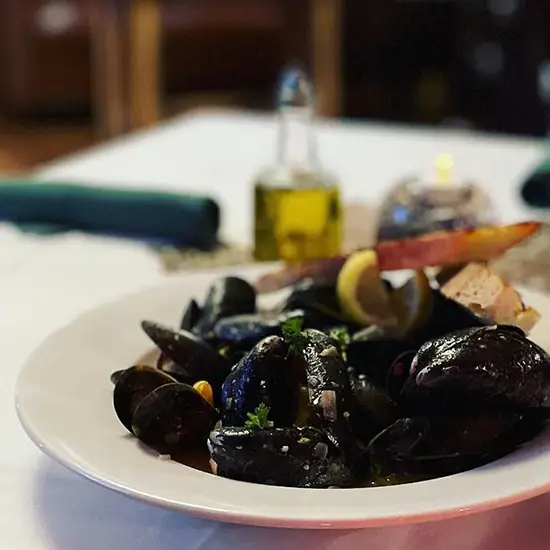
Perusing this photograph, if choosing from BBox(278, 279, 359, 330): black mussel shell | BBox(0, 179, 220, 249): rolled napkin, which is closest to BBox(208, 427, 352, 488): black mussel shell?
BBox(278, 279, 359, 330): black mussel shell

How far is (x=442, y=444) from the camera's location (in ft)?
1.84

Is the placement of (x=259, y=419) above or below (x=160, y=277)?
above

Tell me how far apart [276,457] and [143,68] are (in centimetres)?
295

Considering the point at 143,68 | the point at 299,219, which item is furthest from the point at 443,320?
the point at 143,68

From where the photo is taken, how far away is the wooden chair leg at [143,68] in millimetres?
3346

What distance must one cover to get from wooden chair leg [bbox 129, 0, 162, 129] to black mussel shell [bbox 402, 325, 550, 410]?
2880mm

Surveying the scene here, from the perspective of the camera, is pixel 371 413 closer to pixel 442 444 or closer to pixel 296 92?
pixel 442 444

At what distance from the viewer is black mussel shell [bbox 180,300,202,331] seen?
2.61 ft

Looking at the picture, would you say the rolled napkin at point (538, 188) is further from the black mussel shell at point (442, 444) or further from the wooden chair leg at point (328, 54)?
the wooden chair leg at point (328, 54)

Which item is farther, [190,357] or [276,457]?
[190,357]

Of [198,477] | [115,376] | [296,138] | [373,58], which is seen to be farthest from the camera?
[373,58]

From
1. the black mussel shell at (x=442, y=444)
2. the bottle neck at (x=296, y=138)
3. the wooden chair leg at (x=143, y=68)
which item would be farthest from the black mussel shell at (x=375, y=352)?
the wooden chair leg at (x=143, y=68)

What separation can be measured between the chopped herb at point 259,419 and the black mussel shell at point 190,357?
10 cm

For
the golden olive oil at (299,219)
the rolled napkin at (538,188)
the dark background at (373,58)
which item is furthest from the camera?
the dark background at (373,58)
